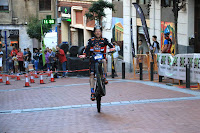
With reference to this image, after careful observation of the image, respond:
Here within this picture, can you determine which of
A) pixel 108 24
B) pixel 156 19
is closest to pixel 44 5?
pixel 108 24

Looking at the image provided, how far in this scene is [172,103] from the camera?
9367mm

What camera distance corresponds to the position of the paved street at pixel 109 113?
22.1ft

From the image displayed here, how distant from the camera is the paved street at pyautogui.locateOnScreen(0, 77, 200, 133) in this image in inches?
265

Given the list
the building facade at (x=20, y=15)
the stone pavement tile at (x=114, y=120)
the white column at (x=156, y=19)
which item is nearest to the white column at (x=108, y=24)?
the white column at (x=156, y=19)

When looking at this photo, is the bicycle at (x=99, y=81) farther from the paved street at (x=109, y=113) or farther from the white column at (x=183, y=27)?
the white column at (x=183, y=27)

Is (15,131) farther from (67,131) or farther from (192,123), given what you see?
(192,123)

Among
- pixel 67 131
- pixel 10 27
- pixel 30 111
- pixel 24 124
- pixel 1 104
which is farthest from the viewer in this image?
pixel 10 27

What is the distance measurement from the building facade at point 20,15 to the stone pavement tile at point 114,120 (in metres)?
40.4

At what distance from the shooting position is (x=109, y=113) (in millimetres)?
8281

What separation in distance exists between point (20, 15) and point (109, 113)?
42.1 metres

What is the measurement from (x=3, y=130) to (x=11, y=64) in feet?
66.9

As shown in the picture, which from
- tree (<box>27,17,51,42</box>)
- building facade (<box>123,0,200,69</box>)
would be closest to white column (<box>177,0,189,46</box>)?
building facade (<box>123,0,200,69</box>)

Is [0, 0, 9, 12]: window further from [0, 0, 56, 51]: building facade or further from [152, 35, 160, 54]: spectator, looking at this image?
[152, 35, 160, 54]: spectator

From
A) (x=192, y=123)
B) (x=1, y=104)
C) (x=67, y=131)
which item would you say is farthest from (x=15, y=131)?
(x=1, y=104)
